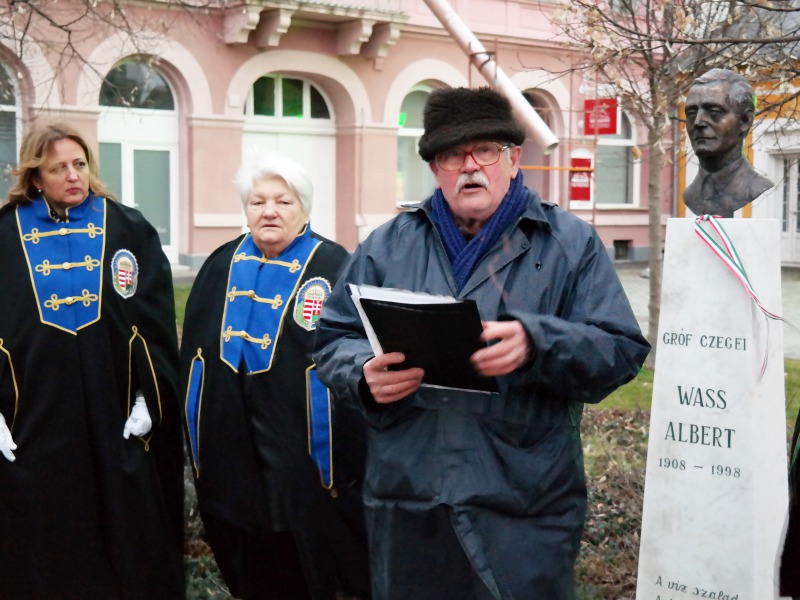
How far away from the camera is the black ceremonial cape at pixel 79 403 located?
4.32m

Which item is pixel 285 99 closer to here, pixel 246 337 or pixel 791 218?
pixel 791 218

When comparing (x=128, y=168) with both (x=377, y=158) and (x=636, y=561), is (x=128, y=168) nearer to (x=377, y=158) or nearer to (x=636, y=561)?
(x=377, y=158)

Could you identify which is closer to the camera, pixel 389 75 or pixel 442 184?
pixel 442 184

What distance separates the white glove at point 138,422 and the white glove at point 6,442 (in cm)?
43

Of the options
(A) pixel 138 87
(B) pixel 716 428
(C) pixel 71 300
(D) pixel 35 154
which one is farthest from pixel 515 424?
(A) pixel 138 87

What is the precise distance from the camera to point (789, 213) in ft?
71.6

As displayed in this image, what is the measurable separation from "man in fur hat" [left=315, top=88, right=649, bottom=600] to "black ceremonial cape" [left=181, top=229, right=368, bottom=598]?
1.29 m

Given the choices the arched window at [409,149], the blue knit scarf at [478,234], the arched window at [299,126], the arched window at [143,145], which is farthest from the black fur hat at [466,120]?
the arched window at [409,149]

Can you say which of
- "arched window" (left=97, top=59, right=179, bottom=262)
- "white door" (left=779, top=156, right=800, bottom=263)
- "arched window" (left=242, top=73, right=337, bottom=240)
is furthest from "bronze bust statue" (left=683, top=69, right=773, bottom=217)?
"white door" (left=779, top=156, right=800, bottom=263)

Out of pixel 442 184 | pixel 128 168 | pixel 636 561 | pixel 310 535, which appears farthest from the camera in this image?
pixel 128 168

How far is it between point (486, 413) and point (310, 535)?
1759mm

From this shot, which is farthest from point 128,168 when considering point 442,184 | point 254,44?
point 442,184

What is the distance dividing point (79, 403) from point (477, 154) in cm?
229

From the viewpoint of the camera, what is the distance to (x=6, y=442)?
14.0 ft
